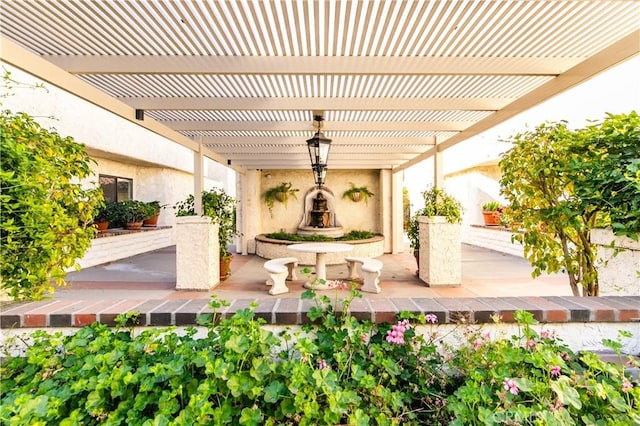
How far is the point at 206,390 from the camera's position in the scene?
1.15 m

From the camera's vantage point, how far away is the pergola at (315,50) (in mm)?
2354

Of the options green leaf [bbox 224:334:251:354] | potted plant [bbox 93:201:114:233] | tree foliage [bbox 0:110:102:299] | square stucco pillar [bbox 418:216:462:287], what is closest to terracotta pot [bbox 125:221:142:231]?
potted plant [bbox 93:201:114:233]

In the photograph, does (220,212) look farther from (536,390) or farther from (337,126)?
(536,390)

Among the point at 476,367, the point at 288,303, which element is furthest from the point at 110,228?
the point at 476,367

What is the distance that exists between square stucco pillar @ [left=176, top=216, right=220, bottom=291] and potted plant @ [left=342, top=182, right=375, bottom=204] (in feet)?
20.3

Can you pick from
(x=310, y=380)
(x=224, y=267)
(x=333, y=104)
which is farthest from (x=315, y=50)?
(x=224, y=267)

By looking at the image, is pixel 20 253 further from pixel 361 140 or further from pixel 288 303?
pixel 361 140

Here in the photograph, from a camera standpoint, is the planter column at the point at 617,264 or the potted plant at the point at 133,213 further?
the potted plant at the point at 133,213

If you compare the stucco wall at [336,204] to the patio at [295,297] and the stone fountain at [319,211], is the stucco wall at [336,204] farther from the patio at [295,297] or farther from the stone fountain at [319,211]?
the patio at [295,297]

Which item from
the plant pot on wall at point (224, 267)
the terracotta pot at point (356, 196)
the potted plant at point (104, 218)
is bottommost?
the plant pot on wall at point (224, 267)

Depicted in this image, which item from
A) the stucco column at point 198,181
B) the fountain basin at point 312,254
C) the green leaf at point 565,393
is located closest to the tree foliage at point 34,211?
the green leaf at point 565,393

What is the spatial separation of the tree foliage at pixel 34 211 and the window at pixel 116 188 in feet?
28.4

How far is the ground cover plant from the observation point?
1.14 metres

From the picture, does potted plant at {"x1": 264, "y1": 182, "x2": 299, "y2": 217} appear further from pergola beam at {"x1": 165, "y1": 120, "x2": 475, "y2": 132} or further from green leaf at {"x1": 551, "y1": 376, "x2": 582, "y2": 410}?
green leaf at {"x1": 551, "y1": 376, "x2": 582, "y2": 410}
